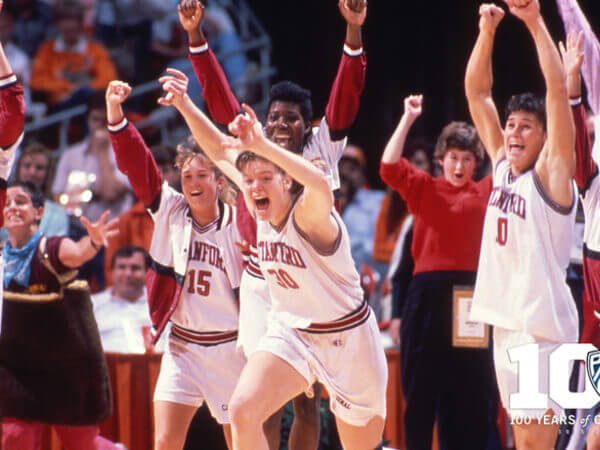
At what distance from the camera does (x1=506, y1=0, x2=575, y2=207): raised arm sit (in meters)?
4.05

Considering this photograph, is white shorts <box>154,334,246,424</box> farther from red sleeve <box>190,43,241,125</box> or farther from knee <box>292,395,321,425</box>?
red sleeve <box>190,43,241,125</box>

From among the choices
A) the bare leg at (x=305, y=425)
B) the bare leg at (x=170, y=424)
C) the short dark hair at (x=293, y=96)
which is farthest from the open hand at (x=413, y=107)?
the bare leg at (x=170, y=424)

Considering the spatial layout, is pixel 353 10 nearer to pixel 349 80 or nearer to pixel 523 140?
pixel 349 80

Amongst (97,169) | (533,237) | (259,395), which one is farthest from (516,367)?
(97,169)

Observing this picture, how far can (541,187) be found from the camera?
4.22 metres

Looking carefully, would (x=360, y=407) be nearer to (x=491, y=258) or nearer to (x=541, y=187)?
(x=491, y=258)

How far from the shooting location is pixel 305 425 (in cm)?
470

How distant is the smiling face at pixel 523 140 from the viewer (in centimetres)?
436

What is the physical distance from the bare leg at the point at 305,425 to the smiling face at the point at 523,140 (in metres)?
1.53

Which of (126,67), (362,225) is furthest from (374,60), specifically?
(126,67)

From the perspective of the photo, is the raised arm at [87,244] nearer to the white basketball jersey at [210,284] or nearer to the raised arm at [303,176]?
the white basketball jersey at [210,284]

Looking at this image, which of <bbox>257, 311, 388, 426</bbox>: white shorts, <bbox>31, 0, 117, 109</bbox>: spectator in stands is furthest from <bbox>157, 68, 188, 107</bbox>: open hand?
<bbox>31, 0, 117, 109</bbox>: spectator in stands

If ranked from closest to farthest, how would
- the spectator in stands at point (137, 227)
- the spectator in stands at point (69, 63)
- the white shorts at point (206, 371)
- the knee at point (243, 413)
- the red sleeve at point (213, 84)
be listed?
1. the knee at point (243, 413)
2. the white shorts at point (206, 371)
3. the red sleeve at point (213, 84)
4. the spectator in stands at point (137, 227)
5. the spectator in stands at point (69, 63)

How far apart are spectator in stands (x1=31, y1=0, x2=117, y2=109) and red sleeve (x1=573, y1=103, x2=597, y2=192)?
5.57 metres
